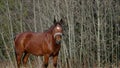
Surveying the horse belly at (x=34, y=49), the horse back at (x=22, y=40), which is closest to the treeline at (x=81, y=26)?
the horse back at (x=22, y=40)

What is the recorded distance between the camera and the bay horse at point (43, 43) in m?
7.20

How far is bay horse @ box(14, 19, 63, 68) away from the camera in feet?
23.6

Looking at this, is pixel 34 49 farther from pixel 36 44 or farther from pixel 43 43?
pixel 43 43

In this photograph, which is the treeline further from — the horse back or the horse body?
the horse body

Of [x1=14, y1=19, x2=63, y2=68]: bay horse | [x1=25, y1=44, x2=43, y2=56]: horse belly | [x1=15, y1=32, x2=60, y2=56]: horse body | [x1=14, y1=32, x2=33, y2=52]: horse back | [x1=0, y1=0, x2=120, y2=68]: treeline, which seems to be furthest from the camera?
[x1=0, y1=0, x2=120, y2=68]: treeline

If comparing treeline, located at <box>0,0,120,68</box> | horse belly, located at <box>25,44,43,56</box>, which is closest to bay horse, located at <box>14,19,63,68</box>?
horse belly, located at <box>25,44,43,56</box>

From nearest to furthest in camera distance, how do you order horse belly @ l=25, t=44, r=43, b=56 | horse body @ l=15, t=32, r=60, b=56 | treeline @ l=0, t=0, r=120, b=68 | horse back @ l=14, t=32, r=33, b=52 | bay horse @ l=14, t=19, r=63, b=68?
bay horse @ l=14, t=19, r=63, b=68 → horse body @ l=15, t=32, r=60, b=56 → horse belly @ l=25, t=44, r=43, b=56 → horse back @ l=14, t=32, r=33, b=52 → treeline @ l=0, t=0, r=120, b=68

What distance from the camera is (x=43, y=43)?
7746 millimetres

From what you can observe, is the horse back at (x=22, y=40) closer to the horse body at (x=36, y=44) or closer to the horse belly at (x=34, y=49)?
the horse body at (x=36, y=44)

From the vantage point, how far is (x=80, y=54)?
32.9 ft

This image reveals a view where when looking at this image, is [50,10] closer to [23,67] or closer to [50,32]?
[23,67]

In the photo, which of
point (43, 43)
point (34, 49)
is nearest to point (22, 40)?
point (34, 49)

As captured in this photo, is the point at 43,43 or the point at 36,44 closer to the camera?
the point at 43,43

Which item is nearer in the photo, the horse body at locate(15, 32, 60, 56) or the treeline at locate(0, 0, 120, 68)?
the horse body at locate(15, 32, 60, 56)
